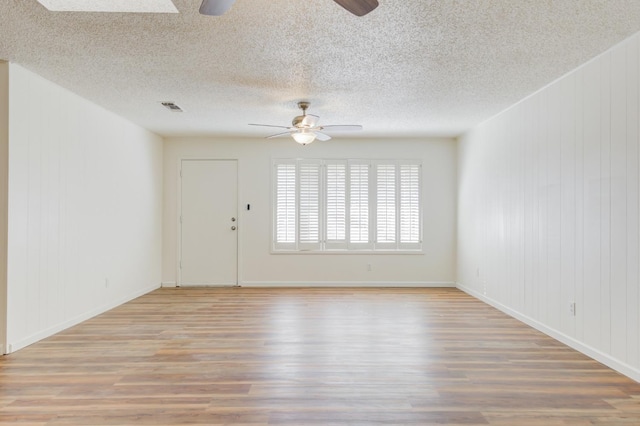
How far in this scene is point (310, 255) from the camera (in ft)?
21.5

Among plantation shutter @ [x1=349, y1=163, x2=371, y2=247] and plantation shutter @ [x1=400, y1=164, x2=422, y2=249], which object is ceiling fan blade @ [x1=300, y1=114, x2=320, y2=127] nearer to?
plantation shutter @ [x1=349, y1=163, x2=371, y2=247]

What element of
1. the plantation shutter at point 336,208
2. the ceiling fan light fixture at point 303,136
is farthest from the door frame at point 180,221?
the ceiling fan light fixture at point 303,136

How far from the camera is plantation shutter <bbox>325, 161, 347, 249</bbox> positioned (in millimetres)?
6574

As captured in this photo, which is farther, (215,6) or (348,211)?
(348,211)

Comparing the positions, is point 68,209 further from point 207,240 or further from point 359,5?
point 359,5

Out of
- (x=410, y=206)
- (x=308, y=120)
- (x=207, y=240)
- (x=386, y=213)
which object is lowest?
(x=207, y=240)

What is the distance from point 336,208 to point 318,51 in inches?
146

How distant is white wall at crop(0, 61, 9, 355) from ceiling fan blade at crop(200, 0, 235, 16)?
249 centimetres

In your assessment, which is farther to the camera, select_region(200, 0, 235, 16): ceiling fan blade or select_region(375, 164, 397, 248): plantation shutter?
select_region(375, 164, 397, 248): plantation shutter

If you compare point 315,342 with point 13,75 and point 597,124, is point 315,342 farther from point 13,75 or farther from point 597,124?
point 13,75

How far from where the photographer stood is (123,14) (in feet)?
8.27

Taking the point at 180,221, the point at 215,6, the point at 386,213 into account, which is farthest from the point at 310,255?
the point at 215,6

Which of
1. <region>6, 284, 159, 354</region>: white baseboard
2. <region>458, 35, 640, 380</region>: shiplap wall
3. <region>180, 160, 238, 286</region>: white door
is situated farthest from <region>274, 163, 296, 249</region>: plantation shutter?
<region>458, 35, 640, 380</region>: shiplap wall

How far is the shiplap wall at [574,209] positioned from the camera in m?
2.87
